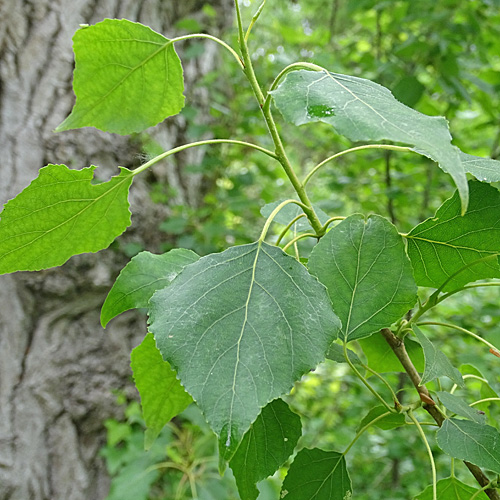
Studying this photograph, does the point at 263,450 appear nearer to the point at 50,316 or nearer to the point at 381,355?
the point at 381,355

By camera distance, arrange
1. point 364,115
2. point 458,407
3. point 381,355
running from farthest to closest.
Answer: point 381,355
point 458,407
point 364,115

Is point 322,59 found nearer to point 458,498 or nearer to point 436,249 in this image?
point 436,249

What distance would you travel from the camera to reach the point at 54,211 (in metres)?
0.51

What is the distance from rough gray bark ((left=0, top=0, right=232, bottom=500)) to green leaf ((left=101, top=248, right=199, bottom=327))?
81cm

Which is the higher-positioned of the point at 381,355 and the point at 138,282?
the point at 138,282

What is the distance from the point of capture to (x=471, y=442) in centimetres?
44

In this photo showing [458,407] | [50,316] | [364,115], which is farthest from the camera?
[50,316]

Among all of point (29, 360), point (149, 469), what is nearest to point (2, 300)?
point (29, 360)

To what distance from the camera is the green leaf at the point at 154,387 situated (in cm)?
53

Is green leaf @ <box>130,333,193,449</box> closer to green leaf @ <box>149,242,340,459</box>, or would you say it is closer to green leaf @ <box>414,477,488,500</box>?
green leaf @ <box>149,242,340,459</box>

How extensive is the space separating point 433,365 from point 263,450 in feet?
0.66

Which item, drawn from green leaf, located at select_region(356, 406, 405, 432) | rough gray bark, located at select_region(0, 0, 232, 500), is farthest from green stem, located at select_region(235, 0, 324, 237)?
rough gray bark, located at select_region(0, 0, 232, 500)

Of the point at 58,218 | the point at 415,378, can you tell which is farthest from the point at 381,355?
the point at 58,218

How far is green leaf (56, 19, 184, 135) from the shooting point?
52 cm
